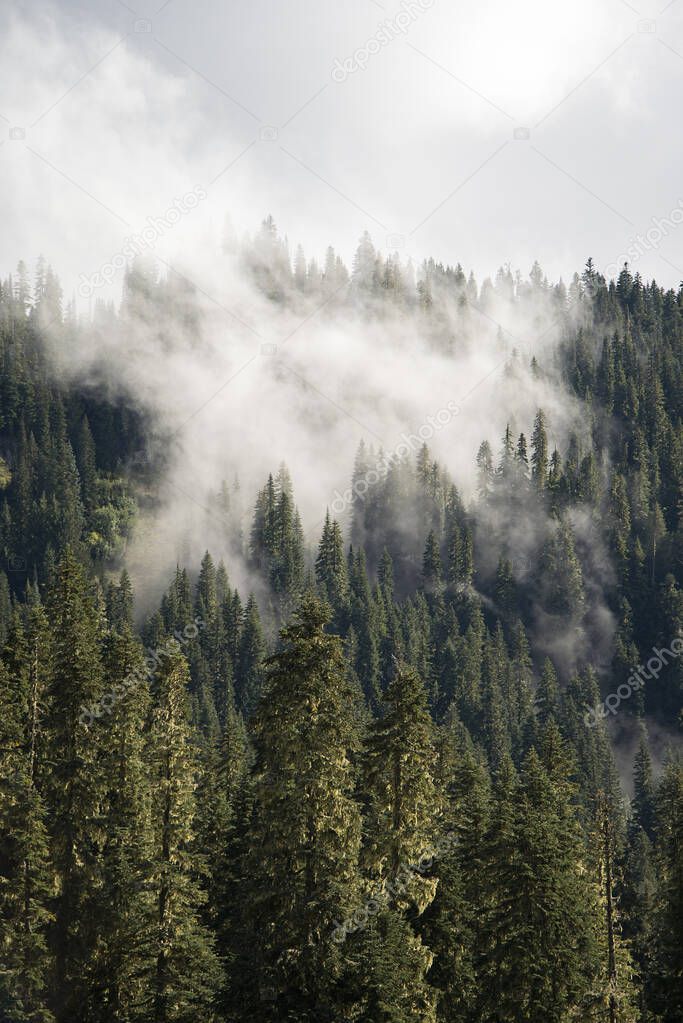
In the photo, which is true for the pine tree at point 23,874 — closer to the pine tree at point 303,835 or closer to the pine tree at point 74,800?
the pine tree at point 74,800

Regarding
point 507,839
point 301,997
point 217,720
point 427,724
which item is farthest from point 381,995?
point 217,720

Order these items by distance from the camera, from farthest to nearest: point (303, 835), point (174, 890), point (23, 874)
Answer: point (23, 874)
point (174, 890)
point (303, 835)

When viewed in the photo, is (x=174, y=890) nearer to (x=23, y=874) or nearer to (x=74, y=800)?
(x=23, y=874)

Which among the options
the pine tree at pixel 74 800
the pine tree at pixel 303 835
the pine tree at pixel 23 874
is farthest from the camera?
the pine tree at pixel 74 800

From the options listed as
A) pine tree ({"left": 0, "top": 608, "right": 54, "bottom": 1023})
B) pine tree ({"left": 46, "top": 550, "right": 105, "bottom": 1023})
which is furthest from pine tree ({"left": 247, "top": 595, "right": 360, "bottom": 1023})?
pine tree ({"left": 46, "top": 550, "right": 105, "bottom": 1023})

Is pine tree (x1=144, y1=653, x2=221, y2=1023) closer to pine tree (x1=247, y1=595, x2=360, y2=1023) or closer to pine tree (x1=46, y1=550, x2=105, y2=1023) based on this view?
pine tree (x1=46, y1=550, x2=105, y2=1023)

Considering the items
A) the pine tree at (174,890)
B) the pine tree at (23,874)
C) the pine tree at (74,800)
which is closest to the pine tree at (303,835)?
the pine tree at (174,890)

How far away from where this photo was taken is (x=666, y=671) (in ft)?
650

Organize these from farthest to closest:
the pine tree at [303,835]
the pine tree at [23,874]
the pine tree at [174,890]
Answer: the pine tree at [23,874], the pine tree at [174,890], the pine tree at [303,835]

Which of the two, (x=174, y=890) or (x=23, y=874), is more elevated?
(x=23, y=874)

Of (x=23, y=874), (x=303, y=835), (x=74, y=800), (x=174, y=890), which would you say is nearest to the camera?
(x=303, y=835)

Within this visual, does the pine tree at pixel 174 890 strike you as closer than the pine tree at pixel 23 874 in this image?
Yes

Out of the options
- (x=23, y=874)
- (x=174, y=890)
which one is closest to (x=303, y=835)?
(x=174, y=890)

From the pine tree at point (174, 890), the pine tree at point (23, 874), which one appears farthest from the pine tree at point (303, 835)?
the pine tree at point (23, 874)
